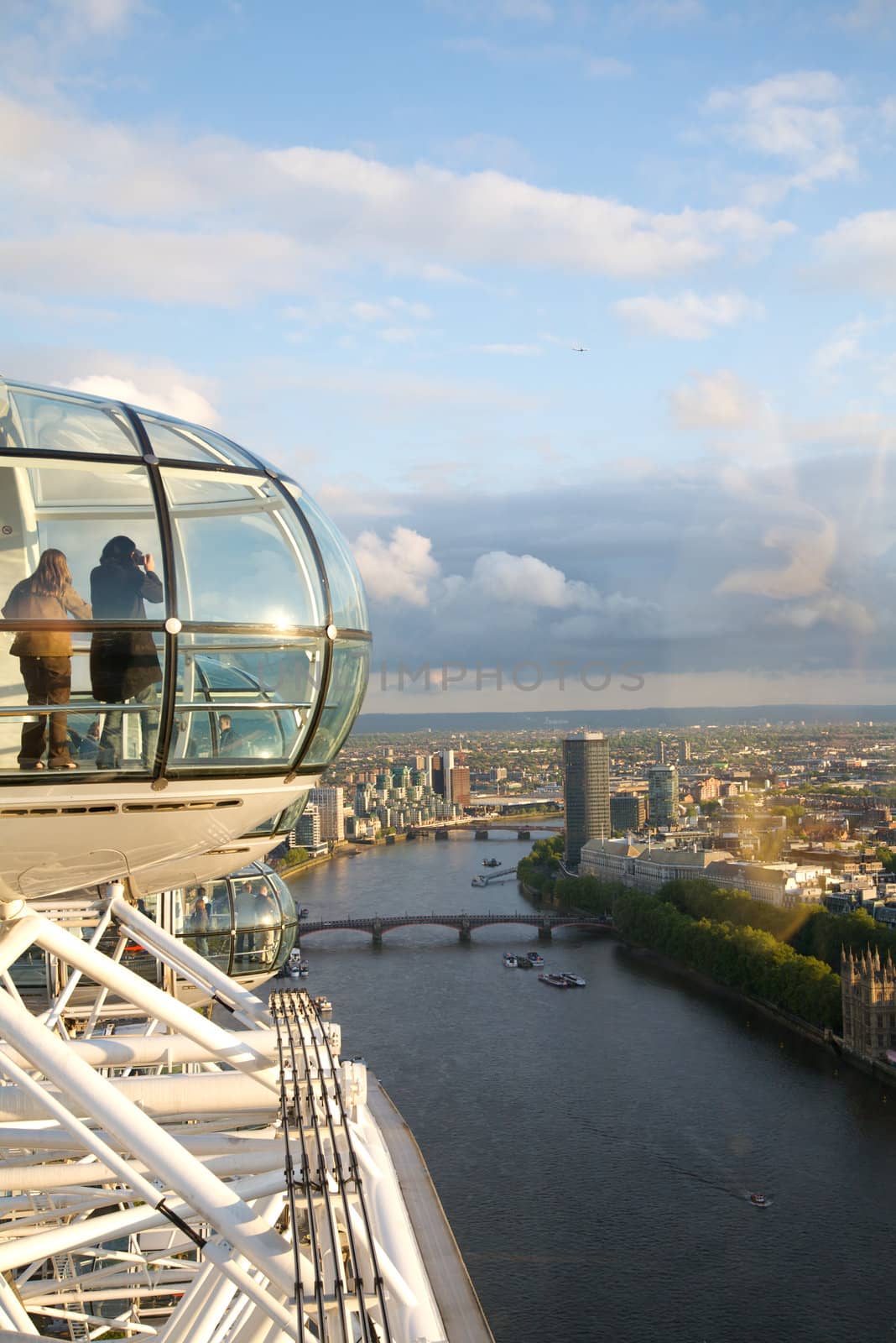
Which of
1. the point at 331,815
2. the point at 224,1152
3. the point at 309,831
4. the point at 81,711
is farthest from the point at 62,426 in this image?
the point at 331,815

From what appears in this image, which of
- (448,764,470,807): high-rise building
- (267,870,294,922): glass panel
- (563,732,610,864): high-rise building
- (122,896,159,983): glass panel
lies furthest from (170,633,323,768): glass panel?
(448,764,470,807): high-rise building

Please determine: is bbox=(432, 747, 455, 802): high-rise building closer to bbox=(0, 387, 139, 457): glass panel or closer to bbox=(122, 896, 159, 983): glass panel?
bbox=(122, 896, 159, 983): glass panel

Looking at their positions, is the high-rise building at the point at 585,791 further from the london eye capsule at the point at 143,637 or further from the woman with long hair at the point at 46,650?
the woman with long hair at the point at 46,650

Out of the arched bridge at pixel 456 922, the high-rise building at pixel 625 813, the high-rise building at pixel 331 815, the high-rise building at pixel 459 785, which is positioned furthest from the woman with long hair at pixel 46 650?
the high-rise building at pixel 459 785

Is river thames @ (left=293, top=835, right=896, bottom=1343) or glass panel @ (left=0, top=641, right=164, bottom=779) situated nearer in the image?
glass panel @ (left=0, top=641, right=164, bottom=779)

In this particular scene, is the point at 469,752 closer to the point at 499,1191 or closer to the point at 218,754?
the point at 499,1191
